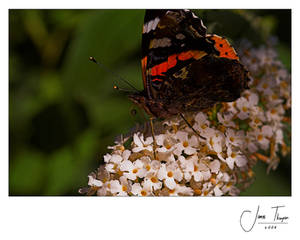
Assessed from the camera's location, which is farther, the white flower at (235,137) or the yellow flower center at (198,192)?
Result: the white flower at (235,137)

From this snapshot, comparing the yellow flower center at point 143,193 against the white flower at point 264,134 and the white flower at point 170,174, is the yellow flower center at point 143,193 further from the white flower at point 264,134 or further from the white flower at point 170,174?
the white flower at point 264,134

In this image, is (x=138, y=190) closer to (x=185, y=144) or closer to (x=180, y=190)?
(x=180, y=190)

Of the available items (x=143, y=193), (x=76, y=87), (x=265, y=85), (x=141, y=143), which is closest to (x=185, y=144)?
(x=141, y=143)

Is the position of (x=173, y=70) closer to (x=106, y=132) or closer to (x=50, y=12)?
(x=106, y=132)

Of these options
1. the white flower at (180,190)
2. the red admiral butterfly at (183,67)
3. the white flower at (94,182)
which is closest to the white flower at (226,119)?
the red admiral butterfly at (183,67)

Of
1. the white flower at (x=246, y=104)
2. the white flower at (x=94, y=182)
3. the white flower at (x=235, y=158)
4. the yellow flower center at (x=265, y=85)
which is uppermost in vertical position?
the yellow flower center at (x=265, y=85)
